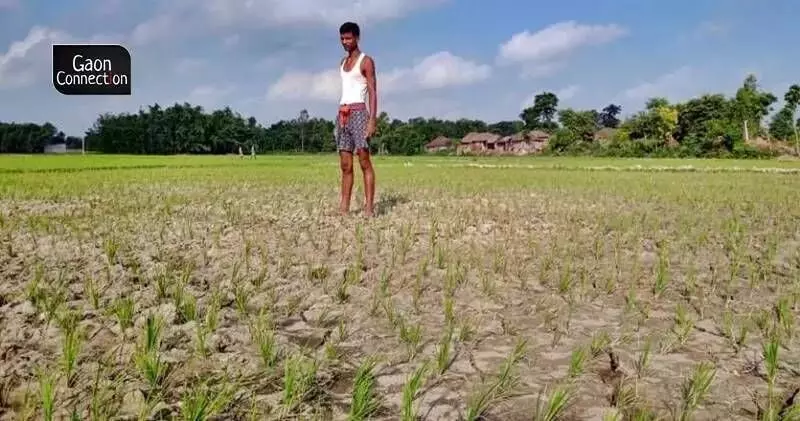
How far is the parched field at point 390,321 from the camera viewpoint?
1.79 m

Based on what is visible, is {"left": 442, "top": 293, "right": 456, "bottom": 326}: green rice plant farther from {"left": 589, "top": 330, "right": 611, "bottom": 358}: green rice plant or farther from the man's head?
the man's head

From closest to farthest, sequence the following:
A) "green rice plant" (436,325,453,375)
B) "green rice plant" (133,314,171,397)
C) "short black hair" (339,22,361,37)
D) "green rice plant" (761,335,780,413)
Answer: "green rice plant" (133,314,171,397)
"green rice plant" (761,335,780,413)
"green rice plant" (436,325,453,375)
"short black hair" (339,22,361,37)

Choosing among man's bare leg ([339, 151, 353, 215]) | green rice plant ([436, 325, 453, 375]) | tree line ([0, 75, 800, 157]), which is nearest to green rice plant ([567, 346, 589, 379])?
green rice plant ([436, 325, 453, 375])

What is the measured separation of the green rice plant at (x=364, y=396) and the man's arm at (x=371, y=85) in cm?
368

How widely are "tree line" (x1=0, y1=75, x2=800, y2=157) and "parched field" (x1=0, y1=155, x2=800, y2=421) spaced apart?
161ft

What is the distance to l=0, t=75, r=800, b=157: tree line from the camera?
52.2m

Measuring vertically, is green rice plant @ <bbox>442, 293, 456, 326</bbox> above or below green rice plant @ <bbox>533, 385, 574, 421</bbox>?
above

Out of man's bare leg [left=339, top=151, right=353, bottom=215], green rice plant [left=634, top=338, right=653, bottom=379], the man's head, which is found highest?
the man's head

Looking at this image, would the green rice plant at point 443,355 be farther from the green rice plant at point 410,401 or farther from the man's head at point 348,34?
the man's head at point 348,34

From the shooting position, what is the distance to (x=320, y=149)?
8494cm

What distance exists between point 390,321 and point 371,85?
3207mm

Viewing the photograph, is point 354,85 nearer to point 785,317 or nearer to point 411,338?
point 411,338

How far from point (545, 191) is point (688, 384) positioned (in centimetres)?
799

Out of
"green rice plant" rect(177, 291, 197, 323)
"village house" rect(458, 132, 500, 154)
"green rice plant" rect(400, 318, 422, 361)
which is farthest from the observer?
"village house" rect(458, 132, 500, 154)
